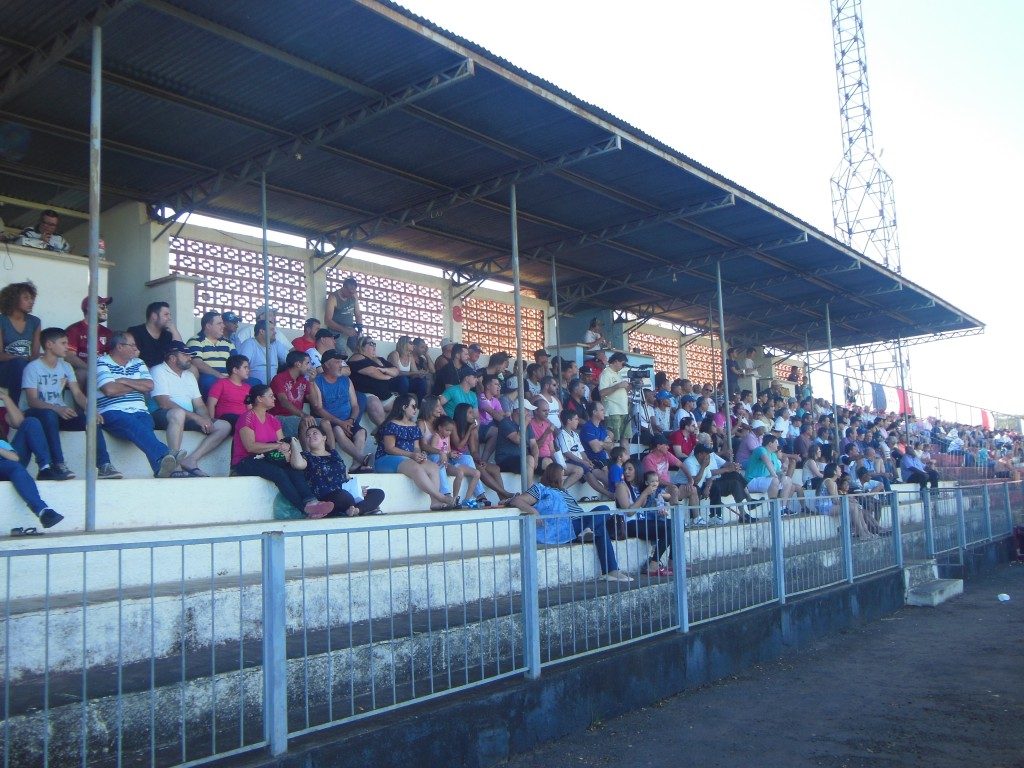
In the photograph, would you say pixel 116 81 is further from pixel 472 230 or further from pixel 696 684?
pixel 696 684

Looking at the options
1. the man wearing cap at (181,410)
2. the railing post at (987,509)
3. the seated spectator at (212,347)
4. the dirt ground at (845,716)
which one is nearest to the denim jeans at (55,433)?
the man wearing cap at (181,410)

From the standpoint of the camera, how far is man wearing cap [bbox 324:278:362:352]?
12.3 m

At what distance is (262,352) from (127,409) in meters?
2.70

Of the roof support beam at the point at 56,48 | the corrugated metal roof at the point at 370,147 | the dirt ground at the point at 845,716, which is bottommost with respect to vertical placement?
the dirt ground at the point at 845,716

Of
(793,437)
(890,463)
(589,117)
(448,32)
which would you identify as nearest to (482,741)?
(448,32)

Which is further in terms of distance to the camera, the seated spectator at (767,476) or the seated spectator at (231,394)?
the seated spectator at (767,476)

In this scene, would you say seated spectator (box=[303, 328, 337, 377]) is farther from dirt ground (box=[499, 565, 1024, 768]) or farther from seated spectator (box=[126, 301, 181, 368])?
dirt ground (box=[499, 565, 1024, 768])

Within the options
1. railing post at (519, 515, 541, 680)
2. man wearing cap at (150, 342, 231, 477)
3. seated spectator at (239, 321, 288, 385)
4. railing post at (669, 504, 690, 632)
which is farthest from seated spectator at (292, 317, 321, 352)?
railing post at (519, 515, 541, 680)

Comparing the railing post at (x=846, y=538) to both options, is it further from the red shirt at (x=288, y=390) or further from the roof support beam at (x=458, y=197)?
the red shirt at (x=288, y=390)

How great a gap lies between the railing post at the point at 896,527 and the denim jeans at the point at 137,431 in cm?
891

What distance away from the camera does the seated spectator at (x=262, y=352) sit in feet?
33.5

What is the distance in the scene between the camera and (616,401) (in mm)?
14570

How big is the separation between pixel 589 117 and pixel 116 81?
170 inches

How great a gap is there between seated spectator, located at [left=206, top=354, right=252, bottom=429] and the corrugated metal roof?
2.21 metres
